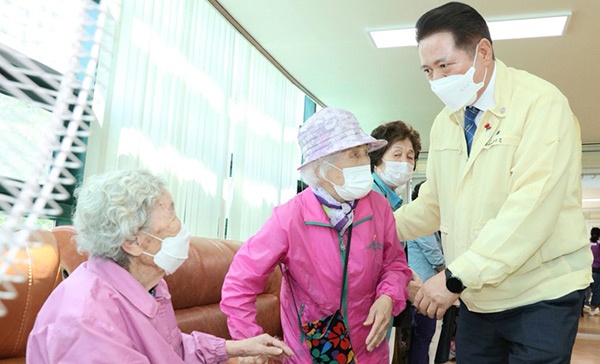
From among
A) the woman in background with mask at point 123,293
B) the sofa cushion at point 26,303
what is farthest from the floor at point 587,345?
the sofa cushion at point 26,303

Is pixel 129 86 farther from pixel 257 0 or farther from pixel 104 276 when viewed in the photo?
pixel 104 276

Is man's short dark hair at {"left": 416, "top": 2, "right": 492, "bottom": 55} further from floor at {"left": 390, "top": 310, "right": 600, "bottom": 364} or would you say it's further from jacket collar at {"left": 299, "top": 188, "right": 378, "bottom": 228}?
floor at {"left": 390, "top": 310, "right": 600, "bottom": 364}

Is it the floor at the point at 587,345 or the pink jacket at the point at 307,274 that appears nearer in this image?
the pink jacket at the point at 307,274

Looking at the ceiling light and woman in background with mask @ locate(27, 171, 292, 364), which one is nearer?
woman in background with mask @ locate(27, 171, 292, 364)

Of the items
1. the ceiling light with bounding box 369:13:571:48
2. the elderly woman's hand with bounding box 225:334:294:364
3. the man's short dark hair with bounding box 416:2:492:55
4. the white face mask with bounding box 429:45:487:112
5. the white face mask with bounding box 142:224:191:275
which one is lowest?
the elderly woman's hand with bounding box 225:334:294:364

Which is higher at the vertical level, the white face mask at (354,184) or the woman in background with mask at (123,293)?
the white face mask at (354,184)

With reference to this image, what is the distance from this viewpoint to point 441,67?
4.47ft

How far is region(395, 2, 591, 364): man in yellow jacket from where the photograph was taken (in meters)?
1.13

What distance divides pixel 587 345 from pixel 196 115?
16.3 ft

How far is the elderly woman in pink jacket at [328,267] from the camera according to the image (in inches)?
57.0

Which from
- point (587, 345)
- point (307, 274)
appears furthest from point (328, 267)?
point (587, 345)

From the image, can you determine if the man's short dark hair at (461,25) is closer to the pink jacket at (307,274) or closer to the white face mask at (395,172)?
the pink jacket at (307,274)

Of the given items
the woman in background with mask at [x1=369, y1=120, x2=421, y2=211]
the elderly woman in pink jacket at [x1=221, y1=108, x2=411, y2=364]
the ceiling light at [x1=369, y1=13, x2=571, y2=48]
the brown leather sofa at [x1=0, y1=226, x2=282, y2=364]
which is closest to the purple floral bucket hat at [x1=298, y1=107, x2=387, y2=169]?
the elderly woman in pink jacket at [x1=221, y1=108, x2=411, y2=364]

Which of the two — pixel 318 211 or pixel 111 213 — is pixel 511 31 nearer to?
pixel 318 211
